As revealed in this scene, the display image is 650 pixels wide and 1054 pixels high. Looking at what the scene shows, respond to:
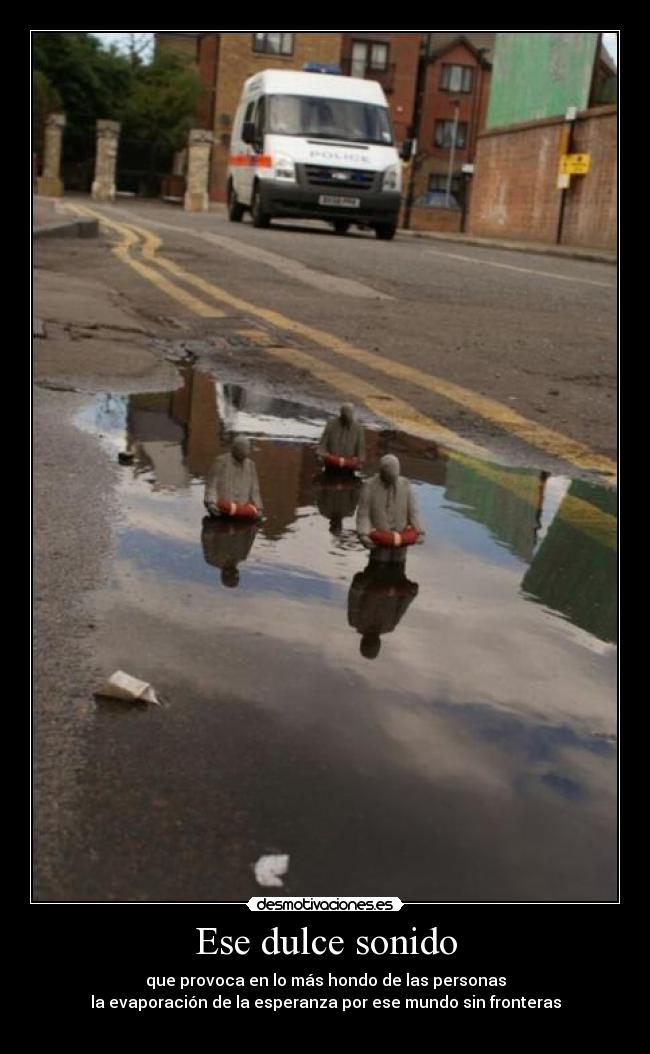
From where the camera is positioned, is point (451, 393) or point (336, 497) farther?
point (451, 393)

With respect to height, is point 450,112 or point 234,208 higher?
point 450,112

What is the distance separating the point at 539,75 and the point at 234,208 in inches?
629

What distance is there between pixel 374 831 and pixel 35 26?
214 cm

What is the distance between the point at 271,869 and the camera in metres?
2.04

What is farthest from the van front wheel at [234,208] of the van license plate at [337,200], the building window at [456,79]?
the building window at [456,79]

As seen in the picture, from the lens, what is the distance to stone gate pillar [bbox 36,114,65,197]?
4775cm

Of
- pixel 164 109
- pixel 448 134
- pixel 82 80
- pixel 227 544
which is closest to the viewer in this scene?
pixel 227 544

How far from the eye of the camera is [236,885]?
2004mm

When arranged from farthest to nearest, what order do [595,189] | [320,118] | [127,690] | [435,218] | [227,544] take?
[435,218] < [595,189] < [320,118] < [227,544] < [127,690]

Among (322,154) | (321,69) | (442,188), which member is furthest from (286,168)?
(442,188)

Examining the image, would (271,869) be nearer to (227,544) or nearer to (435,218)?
(227,544)

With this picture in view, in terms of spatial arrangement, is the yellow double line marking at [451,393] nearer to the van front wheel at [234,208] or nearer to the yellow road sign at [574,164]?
the van front wheel at [234,208]

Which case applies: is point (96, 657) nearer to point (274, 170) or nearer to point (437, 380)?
point (437, 380)
